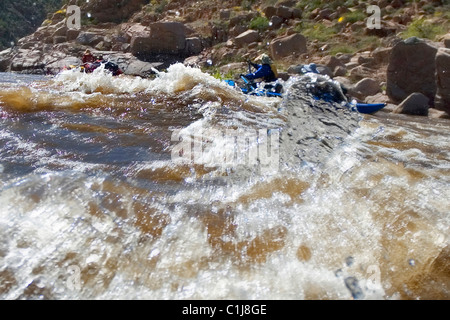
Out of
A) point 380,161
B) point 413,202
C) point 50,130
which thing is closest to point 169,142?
point 50,130

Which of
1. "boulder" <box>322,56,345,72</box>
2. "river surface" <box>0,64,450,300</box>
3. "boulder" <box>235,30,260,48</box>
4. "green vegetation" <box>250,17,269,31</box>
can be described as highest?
"river surface" <box>0,64,450,300</box>

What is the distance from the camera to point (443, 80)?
480 centimetres

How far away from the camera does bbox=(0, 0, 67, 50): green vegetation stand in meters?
27.3

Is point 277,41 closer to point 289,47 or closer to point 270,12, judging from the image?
point 289,47

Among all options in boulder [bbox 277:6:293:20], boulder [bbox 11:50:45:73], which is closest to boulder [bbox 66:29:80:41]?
boulder [bbox 11:50:45:73]

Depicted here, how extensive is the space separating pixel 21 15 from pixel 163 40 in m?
24.9

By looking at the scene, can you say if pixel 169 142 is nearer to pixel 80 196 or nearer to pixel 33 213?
pixel 80 196

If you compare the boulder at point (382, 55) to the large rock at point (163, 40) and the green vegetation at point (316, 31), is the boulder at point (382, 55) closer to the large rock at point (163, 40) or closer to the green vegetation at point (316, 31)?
the green vegetation at point (316, 31)

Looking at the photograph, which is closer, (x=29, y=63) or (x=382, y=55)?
(x=382, y=55)

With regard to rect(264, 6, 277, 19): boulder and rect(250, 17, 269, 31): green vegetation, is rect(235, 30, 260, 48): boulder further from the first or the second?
rect(264, 6, 277, 19): boulder

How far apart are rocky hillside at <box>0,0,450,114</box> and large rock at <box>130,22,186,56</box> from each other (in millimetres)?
35

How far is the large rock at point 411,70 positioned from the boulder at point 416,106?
398mm

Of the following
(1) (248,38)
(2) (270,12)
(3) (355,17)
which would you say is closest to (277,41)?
(1) (248,38)

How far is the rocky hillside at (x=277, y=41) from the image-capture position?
5.49 metres
